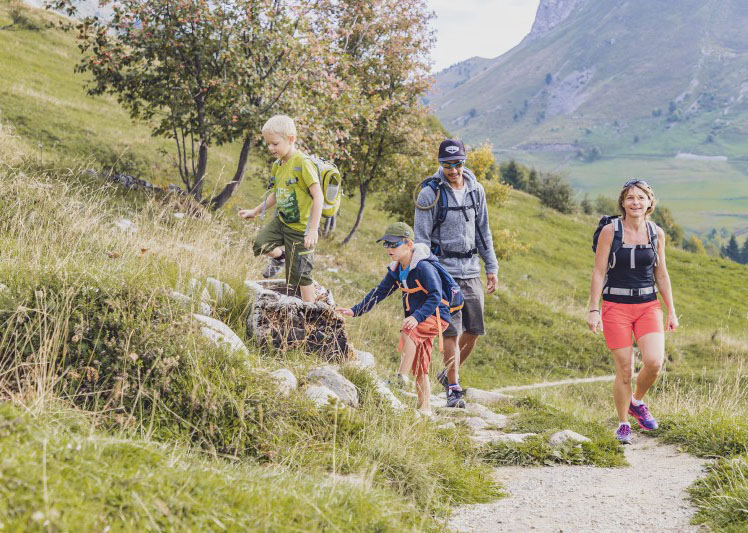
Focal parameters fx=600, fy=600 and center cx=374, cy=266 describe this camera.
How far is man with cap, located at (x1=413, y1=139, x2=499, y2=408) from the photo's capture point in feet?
23.3

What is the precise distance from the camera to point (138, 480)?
9.54ft

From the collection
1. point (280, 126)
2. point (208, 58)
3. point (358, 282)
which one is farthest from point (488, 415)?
point (358, 282)

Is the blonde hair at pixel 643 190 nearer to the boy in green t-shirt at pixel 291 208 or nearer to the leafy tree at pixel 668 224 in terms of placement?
the boy in green t-shirt at pixel 291 208

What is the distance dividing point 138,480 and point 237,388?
1771 millimetres

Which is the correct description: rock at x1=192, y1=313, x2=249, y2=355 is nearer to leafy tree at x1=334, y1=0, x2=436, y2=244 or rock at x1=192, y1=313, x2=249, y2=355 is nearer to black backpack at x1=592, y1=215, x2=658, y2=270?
black backpack at x1=592, y1=215, x2=658, y2=270

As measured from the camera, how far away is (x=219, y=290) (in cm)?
680

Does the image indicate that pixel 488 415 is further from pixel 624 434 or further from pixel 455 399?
pixel 624 434

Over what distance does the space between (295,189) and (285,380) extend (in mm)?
2516

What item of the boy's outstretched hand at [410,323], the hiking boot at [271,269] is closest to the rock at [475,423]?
the boy's outstretched hand at [410,323]

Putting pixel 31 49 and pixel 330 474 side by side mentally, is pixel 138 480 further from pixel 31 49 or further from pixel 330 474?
pixel 31 49

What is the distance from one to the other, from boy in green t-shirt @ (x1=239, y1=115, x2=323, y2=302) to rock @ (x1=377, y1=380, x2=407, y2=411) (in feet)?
5.38

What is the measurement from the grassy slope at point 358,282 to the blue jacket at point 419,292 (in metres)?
1.09

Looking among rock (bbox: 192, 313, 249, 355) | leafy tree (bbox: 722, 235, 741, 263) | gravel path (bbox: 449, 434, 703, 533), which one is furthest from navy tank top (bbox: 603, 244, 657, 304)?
leafy tree (bbox: 722, 235, 741, 263)

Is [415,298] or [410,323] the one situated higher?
[415,298]
